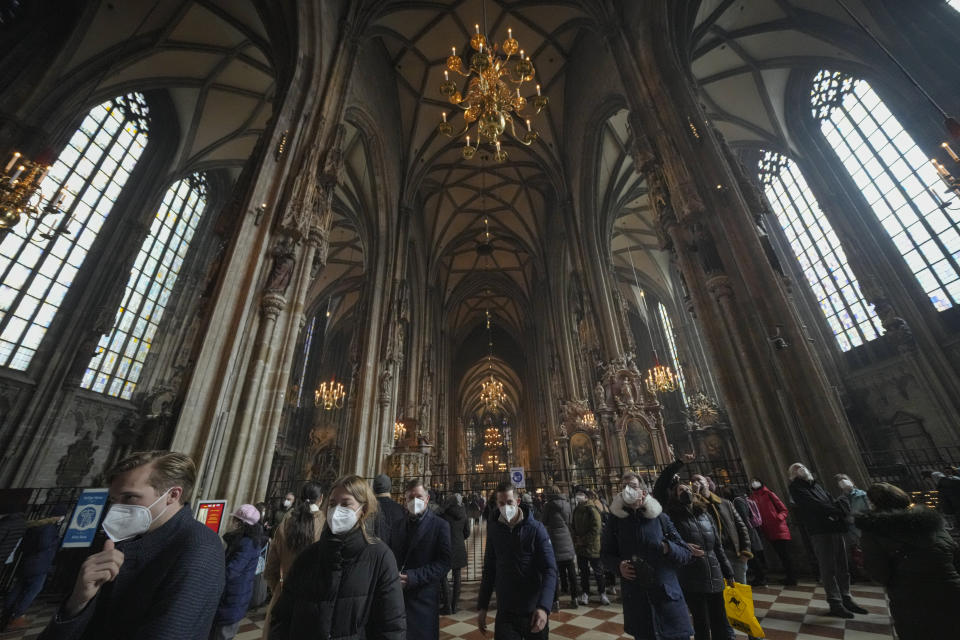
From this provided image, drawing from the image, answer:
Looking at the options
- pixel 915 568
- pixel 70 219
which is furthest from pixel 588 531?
pixel 70 219

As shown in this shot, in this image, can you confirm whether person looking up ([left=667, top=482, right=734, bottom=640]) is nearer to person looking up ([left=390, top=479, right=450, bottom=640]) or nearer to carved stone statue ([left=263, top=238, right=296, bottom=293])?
person looking up ([left=390, top=479, right=450, bottom=640])

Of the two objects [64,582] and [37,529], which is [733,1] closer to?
[37,529]

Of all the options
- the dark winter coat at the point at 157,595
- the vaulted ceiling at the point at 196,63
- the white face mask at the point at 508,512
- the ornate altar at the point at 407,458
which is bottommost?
the dark winter coat at the point at 157,595

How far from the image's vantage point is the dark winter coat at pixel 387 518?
2459 millimetres

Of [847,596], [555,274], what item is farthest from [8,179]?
[555,274]

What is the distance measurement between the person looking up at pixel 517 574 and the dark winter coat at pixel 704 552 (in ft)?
3.22

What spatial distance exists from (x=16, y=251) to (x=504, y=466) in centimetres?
3936

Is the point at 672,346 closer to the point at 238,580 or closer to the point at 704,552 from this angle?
the point at 704,552

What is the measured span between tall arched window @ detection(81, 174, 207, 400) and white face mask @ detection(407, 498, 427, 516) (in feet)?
45.7

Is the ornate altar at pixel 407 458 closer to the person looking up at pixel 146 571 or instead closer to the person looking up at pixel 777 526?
the person looking up at pixel 777 526

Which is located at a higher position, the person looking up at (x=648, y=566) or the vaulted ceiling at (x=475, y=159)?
the vaulted ceiling at (x=475, y=159)

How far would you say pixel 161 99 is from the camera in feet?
42.1

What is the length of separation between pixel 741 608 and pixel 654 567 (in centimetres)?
65

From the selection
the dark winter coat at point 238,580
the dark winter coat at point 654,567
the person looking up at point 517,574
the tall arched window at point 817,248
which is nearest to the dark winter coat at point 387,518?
the person looking up at point 517,574
